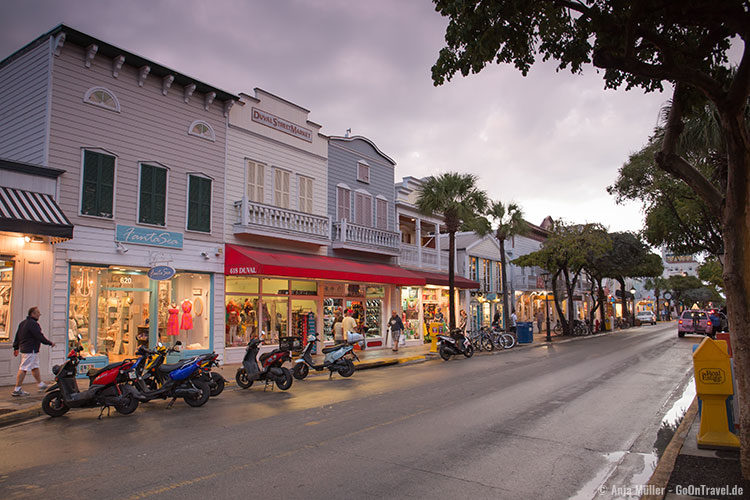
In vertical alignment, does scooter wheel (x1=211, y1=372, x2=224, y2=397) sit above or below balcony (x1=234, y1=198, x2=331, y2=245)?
below

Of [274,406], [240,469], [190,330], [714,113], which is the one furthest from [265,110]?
[240,469]

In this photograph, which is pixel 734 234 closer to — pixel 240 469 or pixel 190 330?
pixel 240 469

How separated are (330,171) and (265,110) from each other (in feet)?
13.2

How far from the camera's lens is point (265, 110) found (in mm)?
19703

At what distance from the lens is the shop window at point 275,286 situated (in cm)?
1889

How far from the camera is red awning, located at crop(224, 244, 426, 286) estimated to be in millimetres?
16812

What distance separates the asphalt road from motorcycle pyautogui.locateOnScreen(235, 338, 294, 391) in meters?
0.39

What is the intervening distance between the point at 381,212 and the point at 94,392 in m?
17.7

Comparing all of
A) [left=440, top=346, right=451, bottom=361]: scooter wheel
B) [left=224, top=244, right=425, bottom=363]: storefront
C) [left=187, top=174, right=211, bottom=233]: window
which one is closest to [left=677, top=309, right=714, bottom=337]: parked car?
[left=224, top=244, right=425, bottom=363]: storefront

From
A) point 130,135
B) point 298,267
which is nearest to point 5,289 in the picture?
point 130,135

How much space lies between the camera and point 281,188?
20.0 m

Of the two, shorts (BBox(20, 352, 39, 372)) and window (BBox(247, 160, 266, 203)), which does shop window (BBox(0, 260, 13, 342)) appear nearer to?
shorts (BBox(20, 352, 39, 372))

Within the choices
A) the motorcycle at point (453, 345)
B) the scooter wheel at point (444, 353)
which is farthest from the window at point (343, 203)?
the scooter wheel at point (444, 353)

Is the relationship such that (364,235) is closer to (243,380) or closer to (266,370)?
(243,380)
